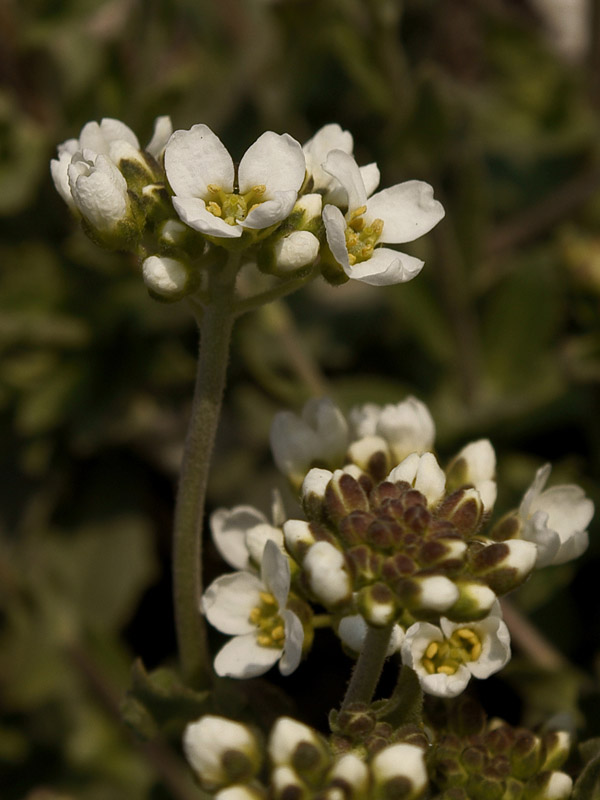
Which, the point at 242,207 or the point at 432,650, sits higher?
the point at 242,207

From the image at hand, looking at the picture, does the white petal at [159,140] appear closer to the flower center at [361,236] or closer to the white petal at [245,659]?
the flower center at [361,236]

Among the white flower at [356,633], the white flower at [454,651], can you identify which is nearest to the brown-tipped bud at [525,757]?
the white flower at [454,651]

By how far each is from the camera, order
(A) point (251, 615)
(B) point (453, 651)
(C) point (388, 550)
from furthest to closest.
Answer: (A) point (251, 615)
(B) point (453, 651)
(C) point (388, 550)

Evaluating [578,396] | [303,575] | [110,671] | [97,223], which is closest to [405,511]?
[303,575]

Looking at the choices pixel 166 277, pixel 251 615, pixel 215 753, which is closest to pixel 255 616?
pixel 251 615

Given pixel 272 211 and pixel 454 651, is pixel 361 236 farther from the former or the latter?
pixel 454 651

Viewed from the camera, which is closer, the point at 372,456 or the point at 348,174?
the point at 348,174
